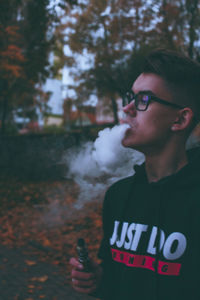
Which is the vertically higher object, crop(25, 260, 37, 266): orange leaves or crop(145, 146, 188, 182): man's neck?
crop(145, 146, 188, 182): man's neck

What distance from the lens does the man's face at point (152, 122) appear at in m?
1.67

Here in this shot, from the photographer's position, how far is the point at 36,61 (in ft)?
35.5

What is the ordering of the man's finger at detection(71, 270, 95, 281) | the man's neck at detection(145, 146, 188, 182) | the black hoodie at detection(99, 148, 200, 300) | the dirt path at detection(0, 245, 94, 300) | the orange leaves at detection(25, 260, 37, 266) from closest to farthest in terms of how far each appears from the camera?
1. the black hoodie at detection(99, 148, 200, 300)
2. the man's finger at detection(71, 270, 95, 281)
3. the man's neck at detection(145, 146, 188, 182)
4. the dirt path at detection(0, 245, 94, 300)
5. the orange leaves at detection(25, 260, 37, 266)

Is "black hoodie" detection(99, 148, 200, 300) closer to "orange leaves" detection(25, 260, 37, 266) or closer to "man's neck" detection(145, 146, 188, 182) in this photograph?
"man's neck" detection(145, 146, 188, 182)

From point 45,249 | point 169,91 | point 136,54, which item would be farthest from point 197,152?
point 136,54

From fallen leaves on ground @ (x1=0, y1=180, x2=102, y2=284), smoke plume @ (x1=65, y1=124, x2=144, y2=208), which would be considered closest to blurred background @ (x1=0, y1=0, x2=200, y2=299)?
fallen leaves on ground @ (x1=0, y1=180, x2=102, y2=284)

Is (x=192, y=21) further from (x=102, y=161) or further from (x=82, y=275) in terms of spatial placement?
(x=82, y=275)

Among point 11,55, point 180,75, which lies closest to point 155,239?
point 180,75

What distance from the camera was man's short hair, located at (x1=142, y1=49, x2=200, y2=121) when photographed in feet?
5.47

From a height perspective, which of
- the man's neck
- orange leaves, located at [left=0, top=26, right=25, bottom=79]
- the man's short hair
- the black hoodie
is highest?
orange leaves, located at [left=0, top=26, right=25, bottom=79]

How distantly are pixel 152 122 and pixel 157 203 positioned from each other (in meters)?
0.44

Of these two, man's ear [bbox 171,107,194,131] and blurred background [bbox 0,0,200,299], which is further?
blurred background [bbox 0,0,200,299]

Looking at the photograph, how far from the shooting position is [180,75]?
1.66m

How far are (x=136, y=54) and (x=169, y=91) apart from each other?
9.09 metres
